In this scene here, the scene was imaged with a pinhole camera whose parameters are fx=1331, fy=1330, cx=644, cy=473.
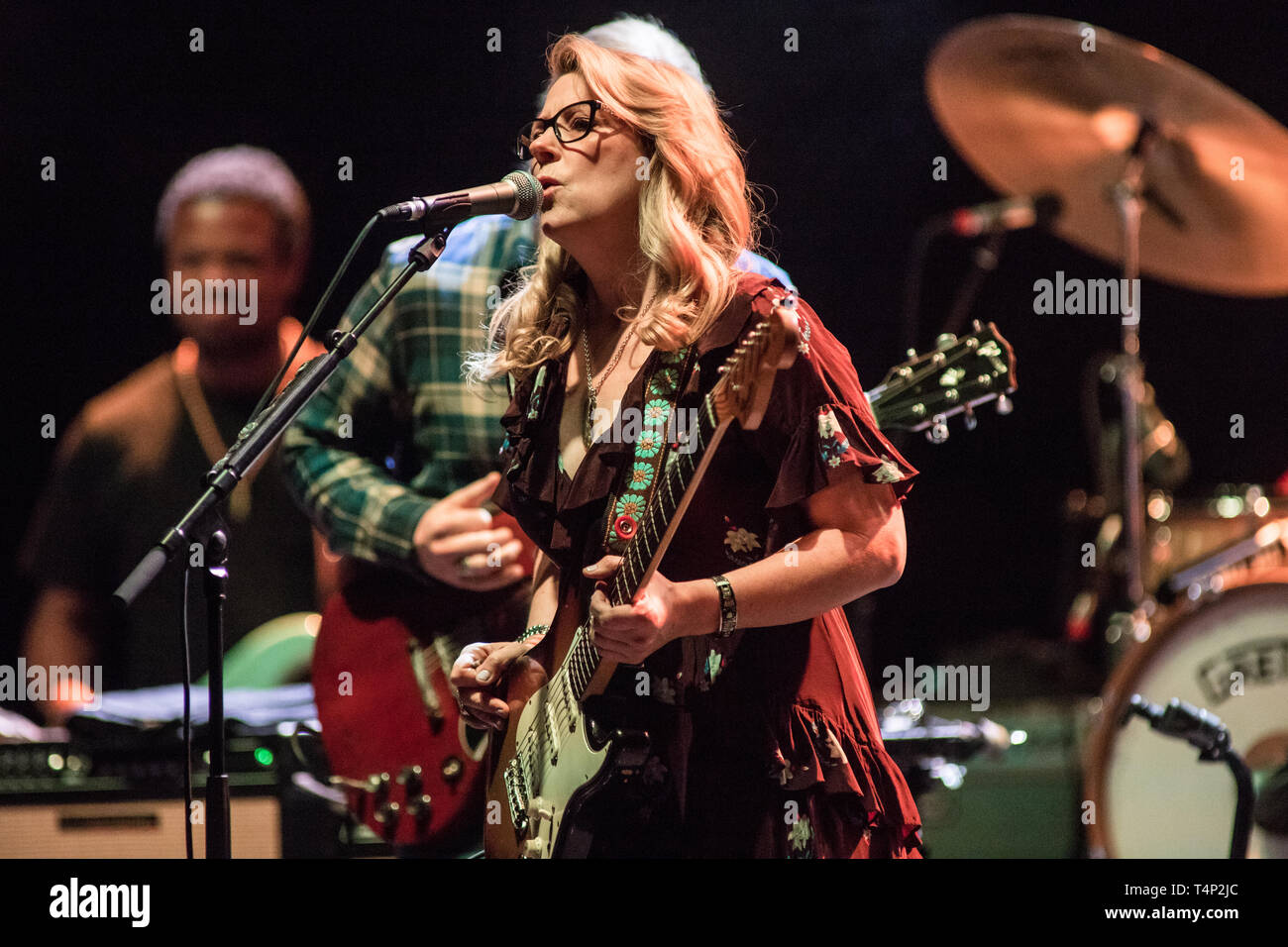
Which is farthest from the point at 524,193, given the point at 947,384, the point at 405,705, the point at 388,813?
the point at 388,813

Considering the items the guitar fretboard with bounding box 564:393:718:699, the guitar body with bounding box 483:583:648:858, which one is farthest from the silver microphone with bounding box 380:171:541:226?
the guitar body with bounding box 483:583:648:858

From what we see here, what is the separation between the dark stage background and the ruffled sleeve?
1635mm

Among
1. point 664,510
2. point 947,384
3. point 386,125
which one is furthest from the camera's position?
point 386,125

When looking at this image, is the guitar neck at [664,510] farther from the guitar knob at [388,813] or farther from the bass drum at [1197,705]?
the bass drum at [1197,705]

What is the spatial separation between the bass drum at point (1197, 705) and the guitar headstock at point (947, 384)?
4.37 ft

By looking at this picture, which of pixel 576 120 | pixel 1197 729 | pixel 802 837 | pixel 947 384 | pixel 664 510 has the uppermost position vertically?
pixel 576 120

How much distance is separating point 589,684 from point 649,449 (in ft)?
1.13

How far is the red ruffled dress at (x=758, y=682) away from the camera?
5.92ft

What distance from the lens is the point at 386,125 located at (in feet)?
11.6

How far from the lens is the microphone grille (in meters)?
2.05

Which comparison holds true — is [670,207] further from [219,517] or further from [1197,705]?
[1197,705]

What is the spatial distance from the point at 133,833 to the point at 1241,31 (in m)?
3.61

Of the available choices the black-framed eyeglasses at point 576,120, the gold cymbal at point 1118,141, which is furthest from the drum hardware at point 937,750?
the gold cymbal at point 1118,141
